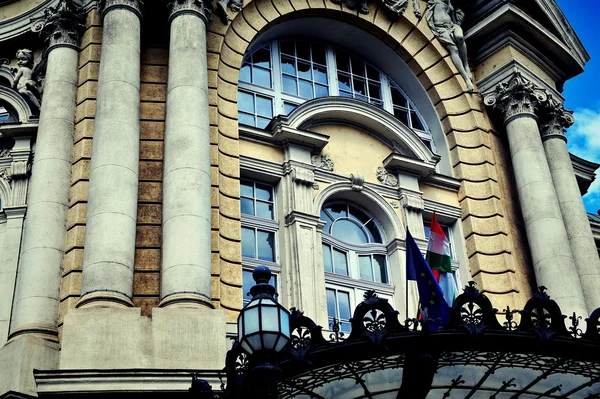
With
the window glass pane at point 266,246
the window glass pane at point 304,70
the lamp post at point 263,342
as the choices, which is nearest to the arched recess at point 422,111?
the window glass pane at point 304,70

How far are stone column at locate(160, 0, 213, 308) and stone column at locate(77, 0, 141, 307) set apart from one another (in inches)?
23.7

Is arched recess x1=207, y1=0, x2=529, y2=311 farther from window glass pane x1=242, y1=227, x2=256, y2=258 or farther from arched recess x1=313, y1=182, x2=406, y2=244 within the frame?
arched recess x1=313, y1=182, x2=406, y2=244

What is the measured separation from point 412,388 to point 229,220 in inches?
215

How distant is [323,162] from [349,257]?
80.6 inches

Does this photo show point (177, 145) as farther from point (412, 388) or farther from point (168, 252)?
point (412, 388)

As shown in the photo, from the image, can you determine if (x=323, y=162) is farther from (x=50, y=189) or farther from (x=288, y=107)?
(x=50, y=189)

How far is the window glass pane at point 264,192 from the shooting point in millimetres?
19531

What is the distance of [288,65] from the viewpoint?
2223cm

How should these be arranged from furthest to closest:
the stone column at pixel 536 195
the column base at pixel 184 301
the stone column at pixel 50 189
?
the stone column at pixel 536 195
the stone column at pixel 50 189
the column base at pixel 184 301

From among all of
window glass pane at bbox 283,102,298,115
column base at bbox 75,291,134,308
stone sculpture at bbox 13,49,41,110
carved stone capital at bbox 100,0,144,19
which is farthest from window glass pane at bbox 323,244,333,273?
stone sculpture at bbox 13,49,41,110

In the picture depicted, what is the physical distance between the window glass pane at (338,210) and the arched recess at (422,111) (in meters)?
2.61

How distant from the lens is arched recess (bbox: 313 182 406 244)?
2016cm

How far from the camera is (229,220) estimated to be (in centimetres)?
1773

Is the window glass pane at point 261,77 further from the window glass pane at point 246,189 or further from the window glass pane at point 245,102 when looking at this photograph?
the window glass pane at point 246,189
